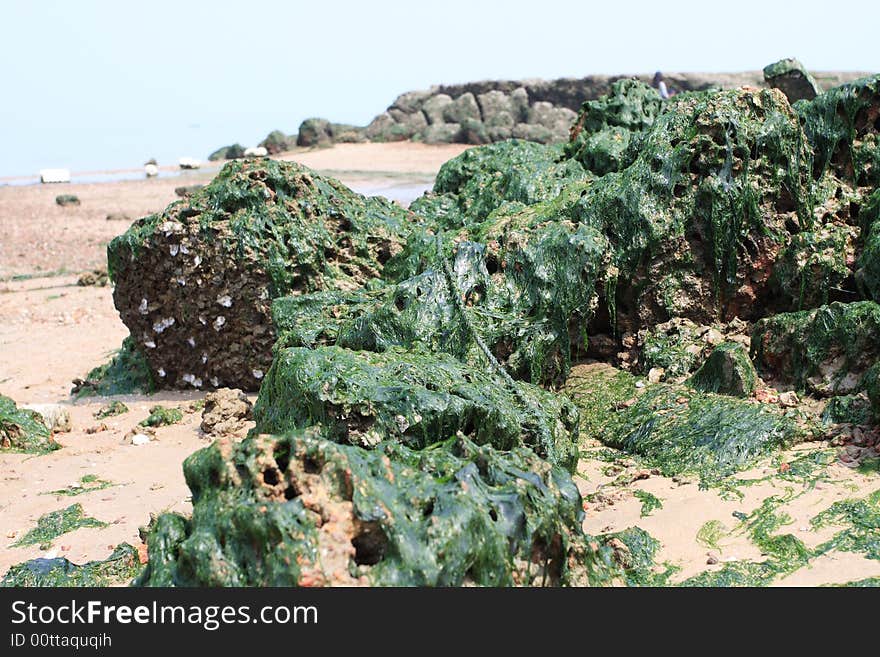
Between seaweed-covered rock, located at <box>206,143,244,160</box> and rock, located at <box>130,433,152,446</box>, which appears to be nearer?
rock, located at <box>130,433,152,446</box>

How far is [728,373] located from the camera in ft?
18.1

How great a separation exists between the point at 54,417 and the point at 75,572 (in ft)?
9.45

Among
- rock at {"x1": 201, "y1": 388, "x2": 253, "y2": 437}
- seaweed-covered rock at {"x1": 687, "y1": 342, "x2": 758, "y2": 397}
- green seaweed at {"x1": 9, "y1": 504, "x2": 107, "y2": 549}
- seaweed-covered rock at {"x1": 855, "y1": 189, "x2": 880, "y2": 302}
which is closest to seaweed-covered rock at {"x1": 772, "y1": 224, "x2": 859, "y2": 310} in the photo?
seaweed-covered rock at {"x1": 855, "y1": 189, "x2": 880, "y2": 302}

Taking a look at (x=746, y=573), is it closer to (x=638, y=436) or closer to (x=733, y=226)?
(x=638, y=436)

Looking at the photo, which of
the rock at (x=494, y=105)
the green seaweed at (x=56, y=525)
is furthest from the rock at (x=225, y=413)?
the rock at (x=494, y=105)

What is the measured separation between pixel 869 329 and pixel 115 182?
28359 mm

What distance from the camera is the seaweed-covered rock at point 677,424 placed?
4.95 m

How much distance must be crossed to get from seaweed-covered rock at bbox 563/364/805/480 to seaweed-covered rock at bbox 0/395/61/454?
352 centimetres

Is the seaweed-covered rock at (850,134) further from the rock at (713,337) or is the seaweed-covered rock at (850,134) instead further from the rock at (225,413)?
the rock at (225,413)

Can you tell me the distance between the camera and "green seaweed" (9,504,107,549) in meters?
4.87

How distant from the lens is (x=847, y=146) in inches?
258

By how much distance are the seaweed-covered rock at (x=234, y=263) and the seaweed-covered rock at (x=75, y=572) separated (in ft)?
10.4

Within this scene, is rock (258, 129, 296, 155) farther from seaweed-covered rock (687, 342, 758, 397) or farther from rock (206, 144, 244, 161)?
seaweed-covered rock (687, 342, 758, 397)

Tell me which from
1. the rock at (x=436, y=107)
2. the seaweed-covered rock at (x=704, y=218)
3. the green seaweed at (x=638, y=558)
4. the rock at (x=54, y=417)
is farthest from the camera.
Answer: the rock at (x=436, y=107)
